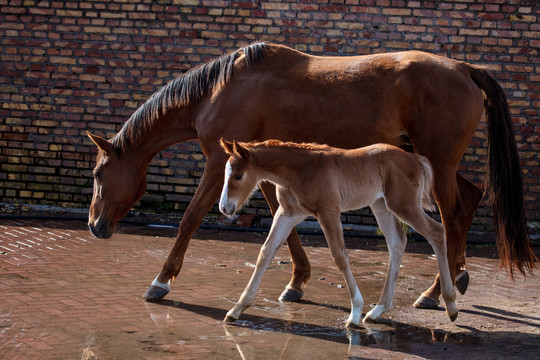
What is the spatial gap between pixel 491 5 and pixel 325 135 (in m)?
5.06

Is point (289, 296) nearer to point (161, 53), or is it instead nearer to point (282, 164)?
point (282, 164)

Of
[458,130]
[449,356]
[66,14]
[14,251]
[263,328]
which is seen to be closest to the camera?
[449,356]

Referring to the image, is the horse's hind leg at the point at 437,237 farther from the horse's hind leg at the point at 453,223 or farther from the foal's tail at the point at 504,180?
the foal's tail at the point at 504,180

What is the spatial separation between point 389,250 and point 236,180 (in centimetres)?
135

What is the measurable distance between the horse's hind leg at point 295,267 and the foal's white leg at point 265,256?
0.83m

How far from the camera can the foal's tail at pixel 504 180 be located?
6.23 meters

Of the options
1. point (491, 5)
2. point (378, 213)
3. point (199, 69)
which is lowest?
point (378, 213)

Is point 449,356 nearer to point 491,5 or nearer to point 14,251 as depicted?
point 14,251

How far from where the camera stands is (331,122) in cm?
647

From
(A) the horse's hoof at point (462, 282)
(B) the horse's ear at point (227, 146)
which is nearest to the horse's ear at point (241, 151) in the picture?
(B) the horse's ear at point (227, 146)

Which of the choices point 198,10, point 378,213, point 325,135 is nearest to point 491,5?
point 198,10

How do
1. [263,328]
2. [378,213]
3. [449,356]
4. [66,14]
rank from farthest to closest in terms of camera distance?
[66,14] → [378,213] → [263,328] → [449,356]

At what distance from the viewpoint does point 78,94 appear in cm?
1104

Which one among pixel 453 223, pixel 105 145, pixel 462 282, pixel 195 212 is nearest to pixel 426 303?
pixel 462 282
